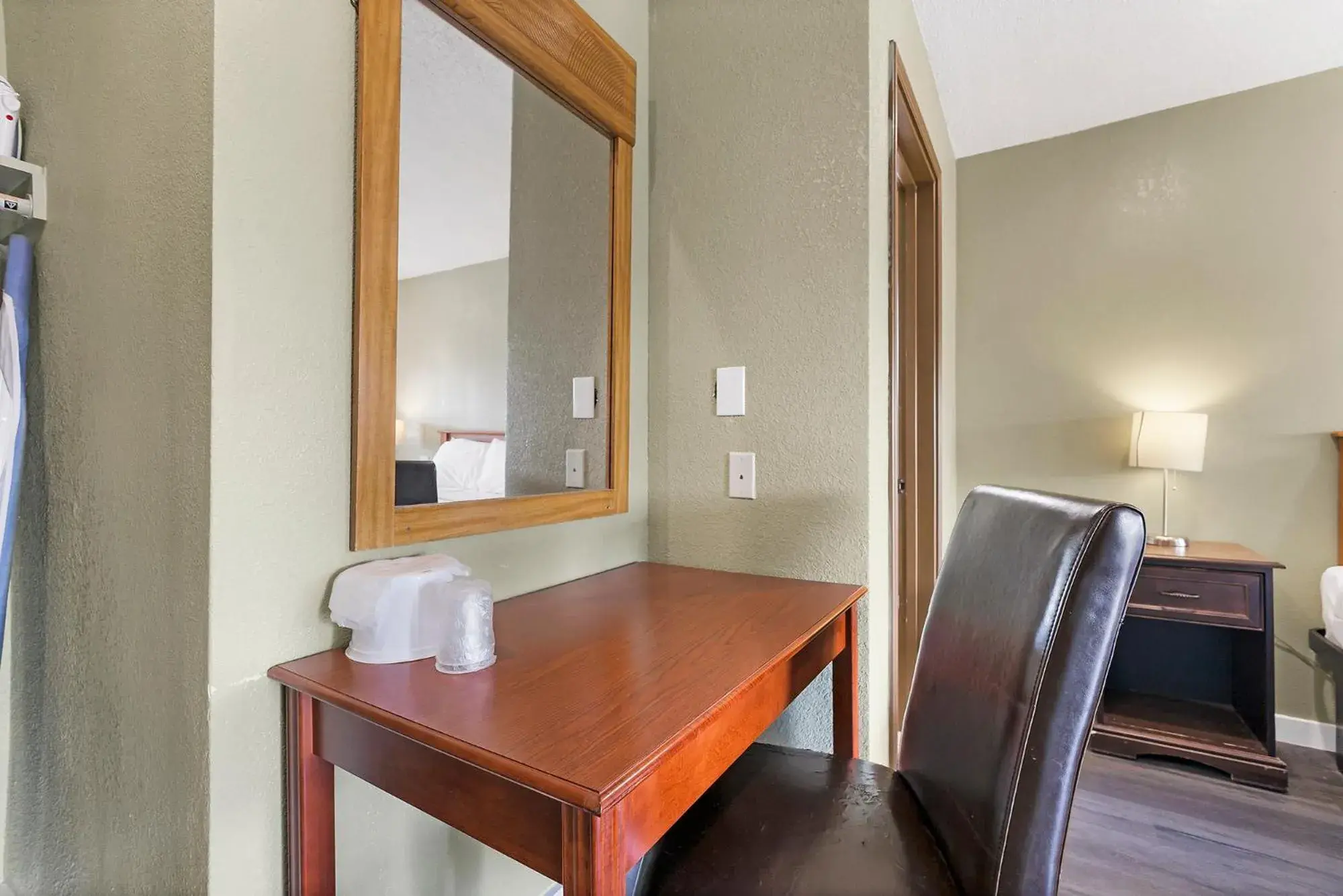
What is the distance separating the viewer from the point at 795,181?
1.45m

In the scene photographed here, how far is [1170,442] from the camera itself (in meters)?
2.24

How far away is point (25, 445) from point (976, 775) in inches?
63.0

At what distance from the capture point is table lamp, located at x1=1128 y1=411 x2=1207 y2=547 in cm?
222

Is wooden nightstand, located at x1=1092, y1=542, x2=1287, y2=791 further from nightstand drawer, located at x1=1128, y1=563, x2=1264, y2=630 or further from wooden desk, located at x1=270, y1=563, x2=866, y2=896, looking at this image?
wooden desk, located at x1=270, y1=563, x2=866, y2=896

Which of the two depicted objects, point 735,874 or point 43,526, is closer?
point 735,874

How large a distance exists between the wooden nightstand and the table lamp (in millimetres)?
197

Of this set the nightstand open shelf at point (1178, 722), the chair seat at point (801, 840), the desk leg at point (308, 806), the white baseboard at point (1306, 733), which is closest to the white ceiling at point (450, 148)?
the desk leg at point (308, 806)

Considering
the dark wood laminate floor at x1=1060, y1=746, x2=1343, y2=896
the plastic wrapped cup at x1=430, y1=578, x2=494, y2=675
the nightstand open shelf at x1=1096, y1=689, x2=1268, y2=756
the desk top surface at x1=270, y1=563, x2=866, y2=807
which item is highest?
the plastic wrapped cup at x1=430, y1=578, x2=494, y2=675

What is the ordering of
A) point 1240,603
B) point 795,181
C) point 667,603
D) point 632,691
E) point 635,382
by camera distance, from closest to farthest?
1. point 632,691
2. point 667,603
3. point 795,181
4. point 635,382
5. point 1240,603

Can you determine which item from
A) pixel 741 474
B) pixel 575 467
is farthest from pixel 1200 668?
pixel 575 467

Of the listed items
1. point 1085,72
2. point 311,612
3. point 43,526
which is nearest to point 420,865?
point 311,612

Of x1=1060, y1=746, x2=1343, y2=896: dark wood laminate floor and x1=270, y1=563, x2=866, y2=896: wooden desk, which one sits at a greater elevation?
x1=270, y1=563, x2=866, y2=896: wooden desk

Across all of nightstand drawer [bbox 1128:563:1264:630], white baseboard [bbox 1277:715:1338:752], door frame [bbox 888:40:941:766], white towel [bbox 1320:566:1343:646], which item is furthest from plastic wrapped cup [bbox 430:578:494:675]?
white baseboard [bbox 1277:715:1338:752]

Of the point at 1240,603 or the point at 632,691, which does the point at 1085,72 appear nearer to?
the point at 1240,603
